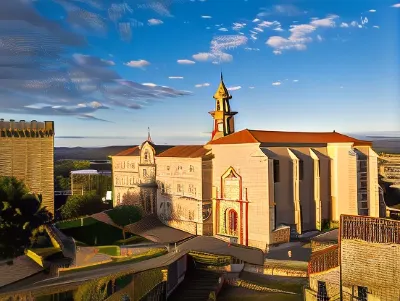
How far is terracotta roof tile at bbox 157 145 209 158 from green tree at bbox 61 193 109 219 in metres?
11.3

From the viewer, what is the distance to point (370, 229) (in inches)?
450

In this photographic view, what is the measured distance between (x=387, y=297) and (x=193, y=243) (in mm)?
16875

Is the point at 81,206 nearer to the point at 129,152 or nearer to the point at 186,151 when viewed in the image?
the point at 129,152

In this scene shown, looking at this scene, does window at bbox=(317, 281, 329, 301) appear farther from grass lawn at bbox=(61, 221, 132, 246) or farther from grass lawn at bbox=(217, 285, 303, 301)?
grass lawn at bbox=(61, 221, 132, 246)

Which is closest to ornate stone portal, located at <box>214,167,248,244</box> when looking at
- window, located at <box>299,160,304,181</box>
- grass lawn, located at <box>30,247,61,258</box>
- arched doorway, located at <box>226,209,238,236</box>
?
arched doorway, located at <box>226,209,238,236</box>

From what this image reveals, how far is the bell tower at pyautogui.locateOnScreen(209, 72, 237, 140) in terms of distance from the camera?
Result: 3891 cm

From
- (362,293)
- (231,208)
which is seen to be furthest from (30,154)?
(362,293)

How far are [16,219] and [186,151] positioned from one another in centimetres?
1356

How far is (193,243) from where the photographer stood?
26.7 meters

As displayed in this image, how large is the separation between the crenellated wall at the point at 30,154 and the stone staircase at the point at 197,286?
22.4 metres

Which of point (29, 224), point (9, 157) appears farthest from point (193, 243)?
point (9, 157)

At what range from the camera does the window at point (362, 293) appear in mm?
11453

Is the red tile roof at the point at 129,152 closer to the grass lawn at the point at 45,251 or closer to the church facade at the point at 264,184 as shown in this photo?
the church facade at the point at 264,184

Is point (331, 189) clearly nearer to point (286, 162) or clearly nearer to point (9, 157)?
point (286, 162)
